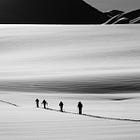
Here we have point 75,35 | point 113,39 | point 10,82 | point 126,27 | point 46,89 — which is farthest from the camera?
point 126,27

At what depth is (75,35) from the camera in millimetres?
56562

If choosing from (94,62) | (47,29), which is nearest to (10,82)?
(94,62)

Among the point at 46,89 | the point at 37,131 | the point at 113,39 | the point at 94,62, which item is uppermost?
the point at 113,39

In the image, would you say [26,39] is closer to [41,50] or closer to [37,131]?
[41,50]

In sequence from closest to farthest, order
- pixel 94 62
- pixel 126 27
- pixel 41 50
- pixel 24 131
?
pixel 24 131
pixel 94 62
pixel 41 50
pixel 126 27

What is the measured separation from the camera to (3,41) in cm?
5450

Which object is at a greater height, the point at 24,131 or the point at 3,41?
the point at 3,41

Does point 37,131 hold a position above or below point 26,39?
below

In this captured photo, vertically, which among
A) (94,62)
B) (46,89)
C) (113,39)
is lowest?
(46,89)

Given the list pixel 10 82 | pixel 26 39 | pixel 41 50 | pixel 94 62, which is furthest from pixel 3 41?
pixel 10 82

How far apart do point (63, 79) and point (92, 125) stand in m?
20.3

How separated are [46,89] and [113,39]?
26.2 meters

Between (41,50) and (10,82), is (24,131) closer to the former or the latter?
(10,82)

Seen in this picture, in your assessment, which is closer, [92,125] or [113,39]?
[92,125]
